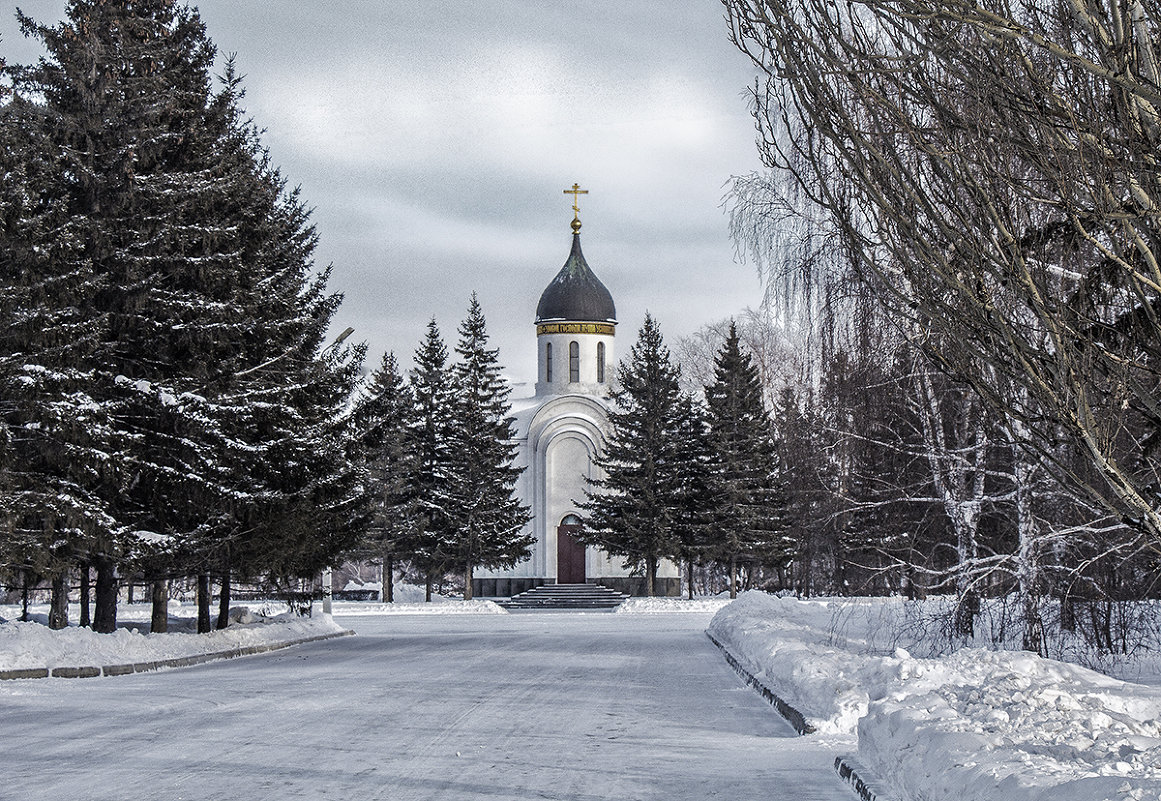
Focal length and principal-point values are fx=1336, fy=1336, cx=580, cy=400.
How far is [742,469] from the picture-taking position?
48.8 meters

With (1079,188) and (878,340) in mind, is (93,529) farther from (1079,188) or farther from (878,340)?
(1079,188)

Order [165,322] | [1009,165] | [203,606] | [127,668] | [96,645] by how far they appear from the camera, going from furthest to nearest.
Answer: [203,606] → [165,322] → [96,645] → [127,668] → [1009,165]

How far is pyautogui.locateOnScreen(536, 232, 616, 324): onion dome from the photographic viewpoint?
183 ft

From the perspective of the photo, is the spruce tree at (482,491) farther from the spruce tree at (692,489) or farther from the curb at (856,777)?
the curb at (856,777)

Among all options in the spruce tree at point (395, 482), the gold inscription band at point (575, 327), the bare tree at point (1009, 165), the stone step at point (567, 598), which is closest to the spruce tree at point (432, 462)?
the spruce tree at point (395, 482)

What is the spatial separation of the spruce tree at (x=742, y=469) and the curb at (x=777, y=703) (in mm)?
29346

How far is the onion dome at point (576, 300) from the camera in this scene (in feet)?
183

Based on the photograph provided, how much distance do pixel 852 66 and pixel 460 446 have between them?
43.4m

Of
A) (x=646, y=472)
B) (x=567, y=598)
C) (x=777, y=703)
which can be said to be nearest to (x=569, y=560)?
(x=567, y=598)

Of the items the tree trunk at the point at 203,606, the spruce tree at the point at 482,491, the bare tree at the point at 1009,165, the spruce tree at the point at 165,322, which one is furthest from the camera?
the spruce tree at the point at 482,491

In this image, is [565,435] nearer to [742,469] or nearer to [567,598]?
[567,598]

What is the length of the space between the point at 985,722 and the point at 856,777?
93 centimetres

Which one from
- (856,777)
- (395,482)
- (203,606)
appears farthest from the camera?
(395,482)

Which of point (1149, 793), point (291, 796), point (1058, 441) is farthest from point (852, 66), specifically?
point (291, 796)
